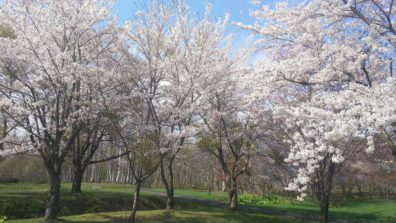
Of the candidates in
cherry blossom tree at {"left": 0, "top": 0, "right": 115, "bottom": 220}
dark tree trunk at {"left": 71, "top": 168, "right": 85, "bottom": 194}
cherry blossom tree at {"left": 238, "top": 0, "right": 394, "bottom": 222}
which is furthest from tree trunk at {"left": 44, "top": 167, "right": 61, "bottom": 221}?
cherry blossom tree at {"left": 238, "top": 0, "right": 394, "bottom": 222}

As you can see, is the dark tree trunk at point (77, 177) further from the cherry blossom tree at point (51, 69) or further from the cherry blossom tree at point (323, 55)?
the cherry blossom tree at point (323, 55)

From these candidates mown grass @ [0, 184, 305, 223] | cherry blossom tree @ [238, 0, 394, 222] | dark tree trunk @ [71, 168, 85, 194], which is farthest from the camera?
dark tree trunk @ [71, 168, 85, 194]

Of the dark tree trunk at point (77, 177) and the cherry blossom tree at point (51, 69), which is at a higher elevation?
the cherry blossom tree at point (51, 69)

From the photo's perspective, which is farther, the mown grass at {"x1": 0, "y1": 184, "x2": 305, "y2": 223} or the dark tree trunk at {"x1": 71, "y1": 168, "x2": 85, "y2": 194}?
the dark tree trunk at {"x1": 71, "y1": 168, "x2": 85, "y2": 194}

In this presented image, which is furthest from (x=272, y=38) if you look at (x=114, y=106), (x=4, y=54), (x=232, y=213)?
(x=232, y=213)

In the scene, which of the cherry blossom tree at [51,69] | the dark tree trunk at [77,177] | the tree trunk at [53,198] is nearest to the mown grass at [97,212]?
the tree trunk at [53,198]

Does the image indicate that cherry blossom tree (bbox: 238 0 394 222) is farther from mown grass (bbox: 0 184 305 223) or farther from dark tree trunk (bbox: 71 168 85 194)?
dark tree trunk (bbox: 71 168 85 194)

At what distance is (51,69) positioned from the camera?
14.6 m

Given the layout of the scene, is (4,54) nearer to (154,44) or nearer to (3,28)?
(154,44)

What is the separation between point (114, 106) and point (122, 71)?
239cm

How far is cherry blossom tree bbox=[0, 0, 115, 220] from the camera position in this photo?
14328 millimetres

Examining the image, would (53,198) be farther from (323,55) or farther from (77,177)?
(323,55)

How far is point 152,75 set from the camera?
16.9 metres

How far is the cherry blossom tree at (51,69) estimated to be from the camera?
1433 cm
